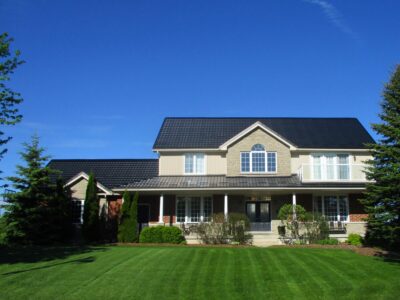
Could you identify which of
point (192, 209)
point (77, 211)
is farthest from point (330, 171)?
point (77, 211)

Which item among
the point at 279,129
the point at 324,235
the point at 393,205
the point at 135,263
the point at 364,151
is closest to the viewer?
the point at 135,263

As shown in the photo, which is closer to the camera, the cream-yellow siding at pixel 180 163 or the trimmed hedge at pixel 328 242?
the trimmed hedge at pixel 328 242

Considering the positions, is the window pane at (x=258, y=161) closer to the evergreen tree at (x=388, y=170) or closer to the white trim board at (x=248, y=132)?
the white trim board at (x=248, y=132)

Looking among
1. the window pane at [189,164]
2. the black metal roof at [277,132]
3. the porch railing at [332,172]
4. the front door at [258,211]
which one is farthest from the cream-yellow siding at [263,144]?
the window pane at [189,164]

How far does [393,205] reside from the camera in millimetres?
19688

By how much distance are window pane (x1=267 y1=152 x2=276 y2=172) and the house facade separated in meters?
0.07

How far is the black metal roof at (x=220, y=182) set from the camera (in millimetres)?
28203

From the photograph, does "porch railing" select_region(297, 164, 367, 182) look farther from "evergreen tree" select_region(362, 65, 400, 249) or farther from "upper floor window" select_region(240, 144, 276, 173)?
"evergreen tree" select_region(362, 65, 400, 249)

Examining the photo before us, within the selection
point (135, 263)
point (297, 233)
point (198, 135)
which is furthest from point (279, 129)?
point (135, 263)

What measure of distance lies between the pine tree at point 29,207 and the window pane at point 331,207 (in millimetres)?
17597

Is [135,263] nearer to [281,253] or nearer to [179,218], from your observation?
[281,253]

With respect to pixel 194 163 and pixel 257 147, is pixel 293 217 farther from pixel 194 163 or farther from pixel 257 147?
pixel 194 163

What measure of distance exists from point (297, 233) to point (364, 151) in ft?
28.4

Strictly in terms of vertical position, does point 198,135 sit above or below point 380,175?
above
